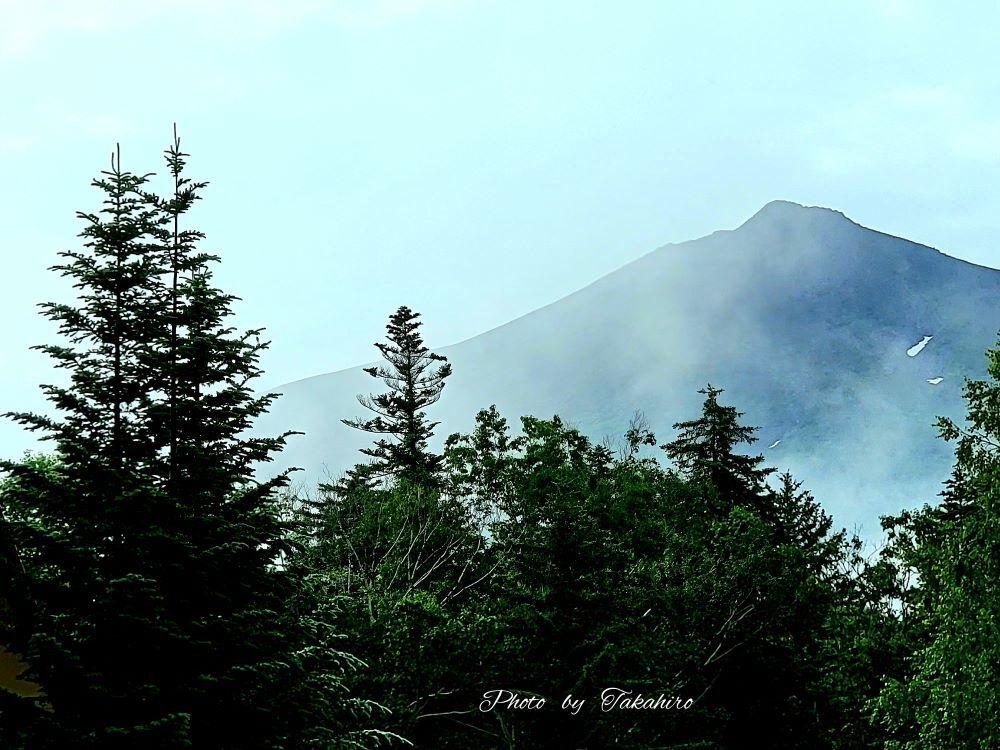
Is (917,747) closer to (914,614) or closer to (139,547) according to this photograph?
(914,614)

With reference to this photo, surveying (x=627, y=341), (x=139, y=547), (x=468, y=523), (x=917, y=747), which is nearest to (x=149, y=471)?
(x=139, y=547)

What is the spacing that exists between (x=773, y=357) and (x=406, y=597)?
103862 millimetres

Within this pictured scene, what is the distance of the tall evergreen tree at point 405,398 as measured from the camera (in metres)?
41.3

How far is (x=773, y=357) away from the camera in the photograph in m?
118

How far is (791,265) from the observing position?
132 m

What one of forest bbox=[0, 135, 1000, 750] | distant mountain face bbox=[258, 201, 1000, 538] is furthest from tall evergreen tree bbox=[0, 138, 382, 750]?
distant mountain face bbox=[258, 201, 1000, 538]

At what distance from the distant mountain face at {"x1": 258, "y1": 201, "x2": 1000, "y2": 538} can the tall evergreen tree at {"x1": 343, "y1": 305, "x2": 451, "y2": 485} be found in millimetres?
67298

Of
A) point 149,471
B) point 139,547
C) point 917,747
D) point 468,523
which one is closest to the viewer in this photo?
point 139,547

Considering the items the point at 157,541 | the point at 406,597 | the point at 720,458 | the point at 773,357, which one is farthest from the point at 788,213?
the point at 157,541

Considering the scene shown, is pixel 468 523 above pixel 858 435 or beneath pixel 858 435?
beneath

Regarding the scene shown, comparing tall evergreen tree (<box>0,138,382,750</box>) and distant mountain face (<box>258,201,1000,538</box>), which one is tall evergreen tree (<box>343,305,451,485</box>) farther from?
distant mountain face (<box>258,201,1000,538</box>)

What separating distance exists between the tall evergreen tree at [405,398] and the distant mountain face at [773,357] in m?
67.3

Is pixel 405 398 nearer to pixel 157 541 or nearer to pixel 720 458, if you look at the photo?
pixel 720 458

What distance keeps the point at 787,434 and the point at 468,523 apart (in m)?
82.4
